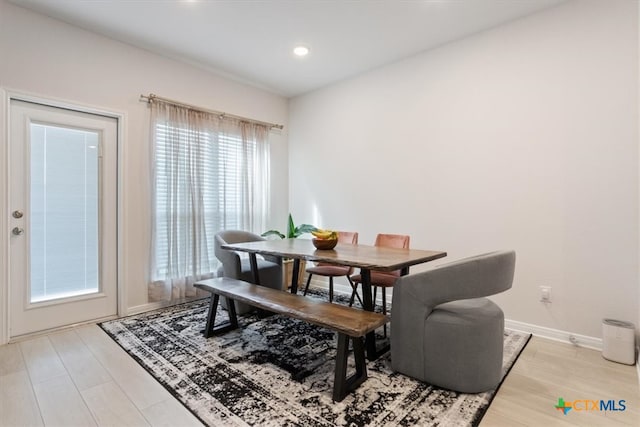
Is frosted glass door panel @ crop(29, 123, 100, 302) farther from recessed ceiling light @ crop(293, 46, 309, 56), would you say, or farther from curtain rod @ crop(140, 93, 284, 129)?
recessed ceiling light @ crop(293, 46, 309, 56)

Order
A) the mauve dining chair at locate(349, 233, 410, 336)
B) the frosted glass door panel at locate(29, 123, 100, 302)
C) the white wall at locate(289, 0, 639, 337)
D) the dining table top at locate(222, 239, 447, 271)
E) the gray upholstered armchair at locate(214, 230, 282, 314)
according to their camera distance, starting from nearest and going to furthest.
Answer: the dining table top at locate(222, 239, 447, 271) → the white wall at locate(289, 0, 639, 337) → the frosted glass door panel at locate(29, 123, 100, 302) → the mauve dining chair at locate(349, 233, 410, 336) → the gray upholstered armchair at locate(214, 230, 282, 314)

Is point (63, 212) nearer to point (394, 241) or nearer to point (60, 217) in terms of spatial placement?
point (60, 217)

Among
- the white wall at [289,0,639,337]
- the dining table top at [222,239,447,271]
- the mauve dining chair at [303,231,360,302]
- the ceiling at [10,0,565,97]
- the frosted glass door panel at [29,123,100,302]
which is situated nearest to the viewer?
the dining table top at [222,239,447,271]

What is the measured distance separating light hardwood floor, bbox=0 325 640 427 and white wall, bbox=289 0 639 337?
21.8 inches

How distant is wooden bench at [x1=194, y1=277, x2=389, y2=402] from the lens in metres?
1.82

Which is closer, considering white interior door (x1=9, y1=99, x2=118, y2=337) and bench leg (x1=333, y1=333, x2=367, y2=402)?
bench leg (x1=333, y1=333, x2=367, y2=402)

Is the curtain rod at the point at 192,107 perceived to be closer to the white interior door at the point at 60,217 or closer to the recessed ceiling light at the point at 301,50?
the white interior door at the point at 60,217

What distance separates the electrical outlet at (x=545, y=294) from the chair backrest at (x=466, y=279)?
116 cm

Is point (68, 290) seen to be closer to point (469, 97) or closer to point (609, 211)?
point (469, 97)

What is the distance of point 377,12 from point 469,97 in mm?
1218

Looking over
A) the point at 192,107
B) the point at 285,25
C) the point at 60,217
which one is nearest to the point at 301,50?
the point at 285,25

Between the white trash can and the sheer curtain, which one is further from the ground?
the sheer curtain

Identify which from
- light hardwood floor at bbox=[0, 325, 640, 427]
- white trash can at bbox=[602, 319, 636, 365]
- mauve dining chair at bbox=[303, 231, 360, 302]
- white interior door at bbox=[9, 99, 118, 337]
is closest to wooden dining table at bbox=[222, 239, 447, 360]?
mauve dining chair at bbox=[303, 231, 360, 302]

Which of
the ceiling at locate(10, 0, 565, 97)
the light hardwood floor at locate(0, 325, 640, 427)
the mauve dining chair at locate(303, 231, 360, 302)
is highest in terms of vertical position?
the ceiling at locate(10, 0, 565, 97)
